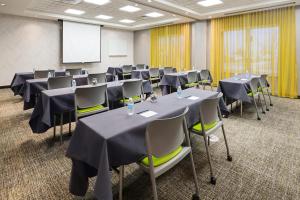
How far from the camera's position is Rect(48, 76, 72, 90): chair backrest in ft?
12.3

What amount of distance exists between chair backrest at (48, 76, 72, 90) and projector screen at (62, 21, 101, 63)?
4838mm

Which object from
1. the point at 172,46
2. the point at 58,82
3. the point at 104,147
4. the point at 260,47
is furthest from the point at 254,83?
the point at 172,46

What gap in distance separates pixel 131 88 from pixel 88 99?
85 centimetres

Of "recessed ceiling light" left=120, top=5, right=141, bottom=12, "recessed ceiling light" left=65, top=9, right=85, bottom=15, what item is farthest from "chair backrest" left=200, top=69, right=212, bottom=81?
"recessed ceiling light" left=65, top=9, right=85, bottom=15

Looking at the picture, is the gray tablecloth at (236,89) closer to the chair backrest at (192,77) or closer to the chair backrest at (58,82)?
the chair backrest at (192,77)

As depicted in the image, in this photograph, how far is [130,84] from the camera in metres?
3.35

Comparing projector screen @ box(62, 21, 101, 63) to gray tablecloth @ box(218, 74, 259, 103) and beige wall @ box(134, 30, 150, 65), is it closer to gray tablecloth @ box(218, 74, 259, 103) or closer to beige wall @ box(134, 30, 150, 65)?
beige wall @ box(134, 30, 150, 65)

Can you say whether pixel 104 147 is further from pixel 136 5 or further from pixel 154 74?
pixel 136 5

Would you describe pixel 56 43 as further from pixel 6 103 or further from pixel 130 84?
pixel 130 84

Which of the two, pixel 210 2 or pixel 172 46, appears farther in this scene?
pixel 172 46

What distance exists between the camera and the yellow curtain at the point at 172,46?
8.60 meters

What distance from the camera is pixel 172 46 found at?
30.1 feet

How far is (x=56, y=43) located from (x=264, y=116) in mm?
8022

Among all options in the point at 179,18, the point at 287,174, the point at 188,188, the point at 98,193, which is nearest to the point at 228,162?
the point at 287,174
